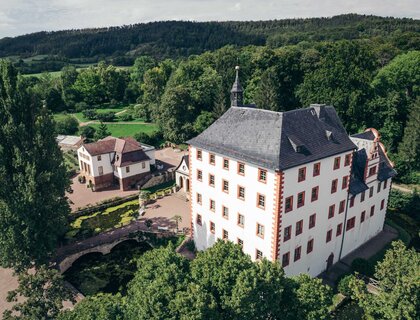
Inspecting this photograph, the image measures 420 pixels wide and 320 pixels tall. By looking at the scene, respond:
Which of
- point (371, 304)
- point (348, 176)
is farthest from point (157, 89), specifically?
point (371, 304)

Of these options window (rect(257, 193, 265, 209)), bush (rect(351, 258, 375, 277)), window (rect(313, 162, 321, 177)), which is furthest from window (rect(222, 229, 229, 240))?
bush (rect(351, 258, 375, 277))

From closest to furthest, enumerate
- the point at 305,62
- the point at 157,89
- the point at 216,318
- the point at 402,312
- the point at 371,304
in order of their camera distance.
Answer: the point at 216,318
the point at 402,312
the point at 371,304
the point at 305,62
the point at 157,89

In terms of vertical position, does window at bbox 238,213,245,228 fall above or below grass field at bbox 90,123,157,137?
above

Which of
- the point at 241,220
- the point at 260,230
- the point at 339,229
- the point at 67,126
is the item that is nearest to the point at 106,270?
the point at 241,220

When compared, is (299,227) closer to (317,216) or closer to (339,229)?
(317,216)

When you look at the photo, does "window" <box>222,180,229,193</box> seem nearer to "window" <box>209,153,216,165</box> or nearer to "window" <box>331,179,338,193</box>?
"window" <box>209,153,216,165</box>

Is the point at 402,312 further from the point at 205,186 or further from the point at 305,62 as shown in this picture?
the point at 305,62
